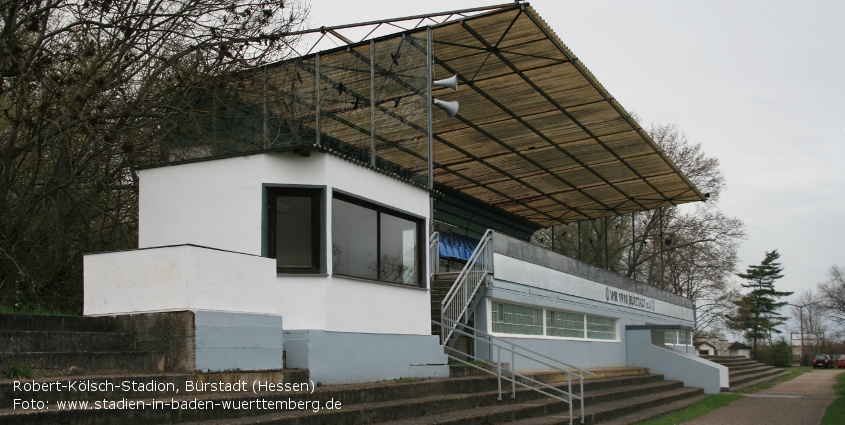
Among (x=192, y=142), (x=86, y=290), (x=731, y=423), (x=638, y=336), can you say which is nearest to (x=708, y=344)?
(x=638, y=336)

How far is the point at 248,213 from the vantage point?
1106cm

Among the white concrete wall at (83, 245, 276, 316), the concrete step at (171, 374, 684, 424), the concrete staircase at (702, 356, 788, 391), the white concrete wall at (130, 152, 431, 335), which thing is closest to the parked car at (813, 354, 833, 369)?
the concrete staircase at (702, 356, 788, 391)

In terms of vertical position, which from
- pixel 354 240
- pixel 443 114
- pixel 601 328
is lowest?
pixel 601 328

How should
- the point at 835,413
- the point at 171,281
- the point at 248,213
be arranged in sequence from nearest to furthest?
the point at 171,281
the point at 248,213
the point at 835,413

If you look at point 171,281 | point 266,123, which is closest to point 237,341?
point 171,281

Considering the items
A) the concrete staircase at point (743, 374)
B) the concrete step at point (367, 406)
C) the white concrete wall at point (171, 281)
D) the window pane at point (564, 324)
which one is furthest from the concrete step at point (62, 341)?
the concrete staircase at point (743, 374)

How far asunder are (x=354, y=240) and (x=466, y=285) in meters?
4.68

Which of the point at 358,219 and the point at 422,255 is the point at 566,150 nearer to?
the point at 422,255

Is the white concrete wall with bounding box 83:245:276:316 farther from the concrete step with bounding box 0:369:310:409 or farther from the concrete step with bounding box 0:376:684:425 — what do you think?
the concrete step with bounding box 0:376:684:425

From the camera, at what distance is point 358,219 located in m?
12.2

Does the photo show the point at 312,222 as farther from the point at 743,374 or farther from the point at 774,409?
the point at 743,374

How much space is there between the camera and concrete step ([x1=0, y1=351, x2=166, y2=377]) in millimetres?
7477

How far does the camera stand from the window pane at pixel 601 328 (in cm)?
2364

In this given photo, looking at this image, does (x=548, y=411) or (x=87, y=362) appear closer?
(x=87, y=362)
